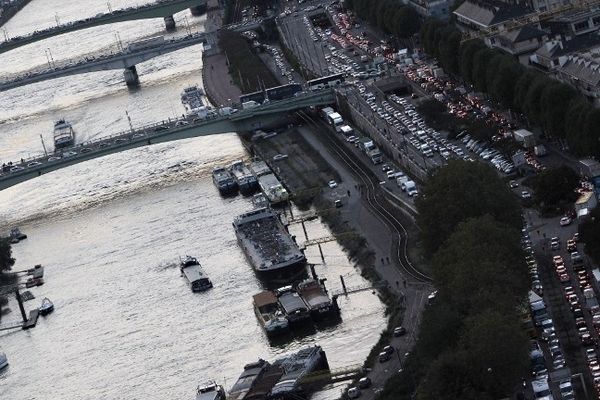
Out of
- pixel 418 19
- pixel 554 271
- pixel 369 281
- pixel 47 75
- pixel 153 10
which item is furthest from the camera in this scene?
pixel 153 10

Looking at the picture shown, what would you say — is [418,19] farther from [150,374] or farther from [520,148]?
[150,374]

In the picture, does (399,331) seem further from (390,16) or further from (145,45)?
(145,45)

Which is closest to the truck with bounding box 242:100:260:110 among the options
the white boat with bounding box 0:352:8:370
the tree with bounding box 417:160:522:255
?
the white boat with bounding box 0:352:8:370

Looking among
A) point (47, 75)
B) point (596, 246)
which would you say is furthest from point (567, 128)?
point (47, 75)

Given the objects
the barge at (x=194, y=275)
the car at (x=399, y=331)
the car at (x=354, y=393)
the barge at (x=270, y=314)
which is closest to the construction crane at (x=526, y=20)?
the barge at (x=194, y=275)


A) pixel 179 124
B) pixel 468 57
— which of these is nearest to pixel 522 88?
pixel 468 57

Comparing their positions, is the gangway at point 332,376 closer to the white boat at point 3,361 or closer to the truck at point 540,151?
the white boat at point 3,361
